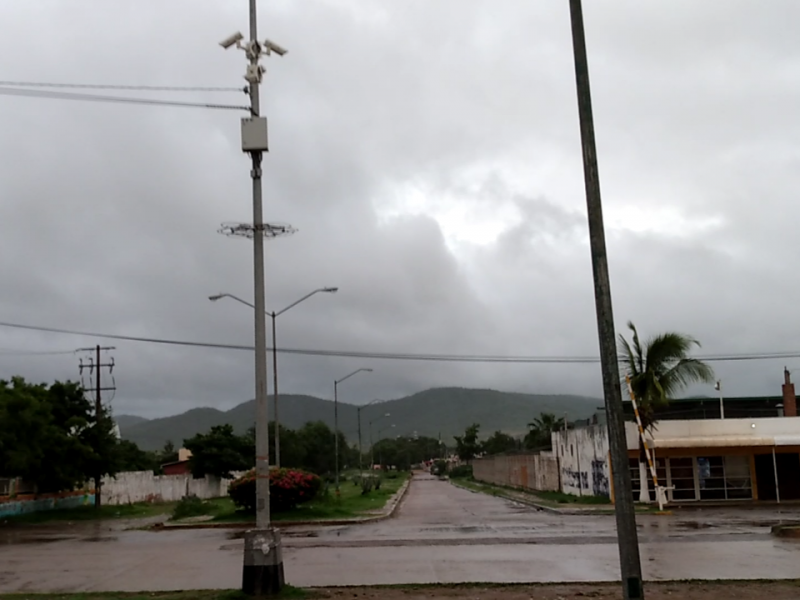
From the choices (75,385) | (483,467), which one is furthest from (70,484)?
(483,467)

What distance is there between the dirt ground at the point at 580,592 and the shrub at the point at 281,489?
65.7 feet

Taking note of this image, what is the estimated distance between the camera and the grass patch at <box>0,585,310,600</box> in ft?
41.1

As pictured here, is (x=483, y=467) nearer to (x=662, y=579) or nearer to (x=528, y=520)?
(x=528, y=520)

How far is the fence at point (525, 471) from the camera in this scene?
5362 centimetres

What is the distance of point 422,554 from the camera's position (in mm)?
19062

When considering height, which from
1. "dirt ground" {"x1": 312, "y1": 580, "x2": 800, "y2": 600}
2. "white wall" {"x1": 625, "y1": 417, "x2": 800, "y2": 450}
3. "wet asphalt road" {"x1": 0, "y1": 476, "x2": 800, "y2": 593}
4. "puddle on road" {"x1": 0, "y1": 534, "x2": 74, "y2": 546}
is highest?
"white wall" {"x1": 625, "y1": 417, "x2": 800, "y2": 450}

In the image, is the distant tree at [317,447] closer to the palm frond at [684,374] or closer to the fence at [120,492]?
the fence at [120,492]

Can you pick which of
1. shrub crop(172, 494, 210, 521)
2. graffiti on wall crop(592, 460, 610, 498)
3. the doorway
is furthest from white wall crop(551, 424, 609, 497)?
shrub crop(172, 494, 210, 521)

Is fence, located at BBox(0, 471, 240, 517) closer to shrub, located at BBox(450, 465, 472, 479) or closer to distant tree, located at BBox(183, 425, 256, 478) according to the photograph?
distant tree, located at BBox(183, 425, 256, 478)

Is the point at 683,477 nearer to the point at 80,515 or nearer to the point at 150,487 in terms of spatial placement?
the point at 80,515

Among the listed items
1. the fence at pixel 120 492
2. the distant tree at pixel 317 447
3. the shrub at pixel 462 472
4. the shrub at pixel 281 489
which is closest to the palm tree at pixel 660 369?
the shrub at pixel 281 489

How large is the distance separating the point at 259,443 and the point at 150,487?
52.6 m

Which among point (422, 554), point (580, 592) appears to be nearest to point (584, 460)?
point (422, 554)

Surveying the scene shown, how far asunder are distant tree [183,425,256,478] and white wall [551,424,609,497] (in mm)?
31128
